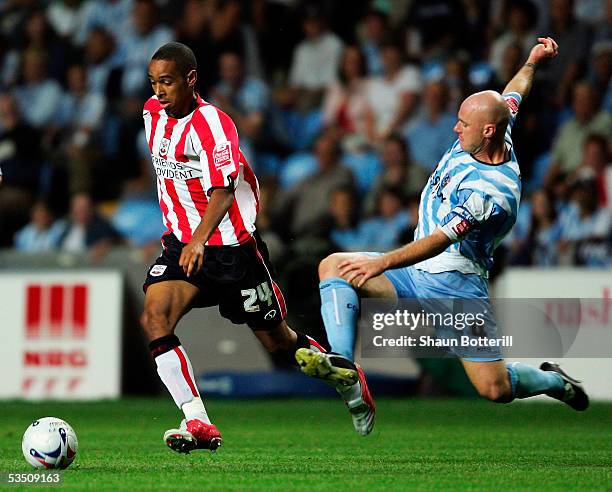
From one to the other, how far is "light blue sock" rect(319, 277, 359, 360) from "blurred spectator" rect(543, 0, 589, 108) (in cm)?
769

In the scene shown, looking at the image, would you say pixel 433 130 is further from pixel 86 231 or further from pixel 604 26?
pixel 86 231

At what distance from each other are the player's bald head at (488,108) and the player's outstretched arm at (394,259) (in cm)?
82

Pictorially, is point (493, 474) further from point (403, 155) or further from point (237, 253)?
point (403, 155)

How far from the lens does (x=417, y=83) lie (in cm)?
1449

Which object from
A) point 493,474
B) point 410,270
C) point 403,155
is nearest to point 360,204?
point 403,155

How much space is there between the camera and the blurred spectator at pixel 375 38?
14984mm

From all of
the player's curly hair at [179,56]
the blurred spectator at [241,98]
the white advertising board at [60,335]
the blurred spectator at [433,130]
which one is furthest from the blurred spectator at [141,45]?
the player's curly hair at [179,56]

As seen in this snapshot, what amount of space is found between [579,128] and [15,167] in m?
6.51

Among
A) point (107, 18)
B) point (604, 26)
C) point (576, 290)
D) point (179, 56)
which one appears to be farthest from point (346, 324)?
point (107, 18)

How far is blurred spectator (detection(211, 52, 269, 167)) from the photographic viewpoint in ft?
48.0

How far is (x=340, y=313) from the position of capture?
6.95 meters

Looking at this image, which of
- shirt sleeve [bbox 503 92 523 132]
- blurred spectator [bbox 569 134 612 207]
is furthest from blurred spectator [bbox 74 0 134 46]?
shirt sleeve [bbox 503 92 523 132]

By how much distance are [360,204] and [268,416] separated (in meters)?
3.75

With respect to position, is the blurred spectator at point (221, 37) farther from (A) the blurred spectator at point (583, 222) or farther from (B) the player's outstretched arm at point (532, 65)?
(B) the player's outstretched arm at point (532, 65)
